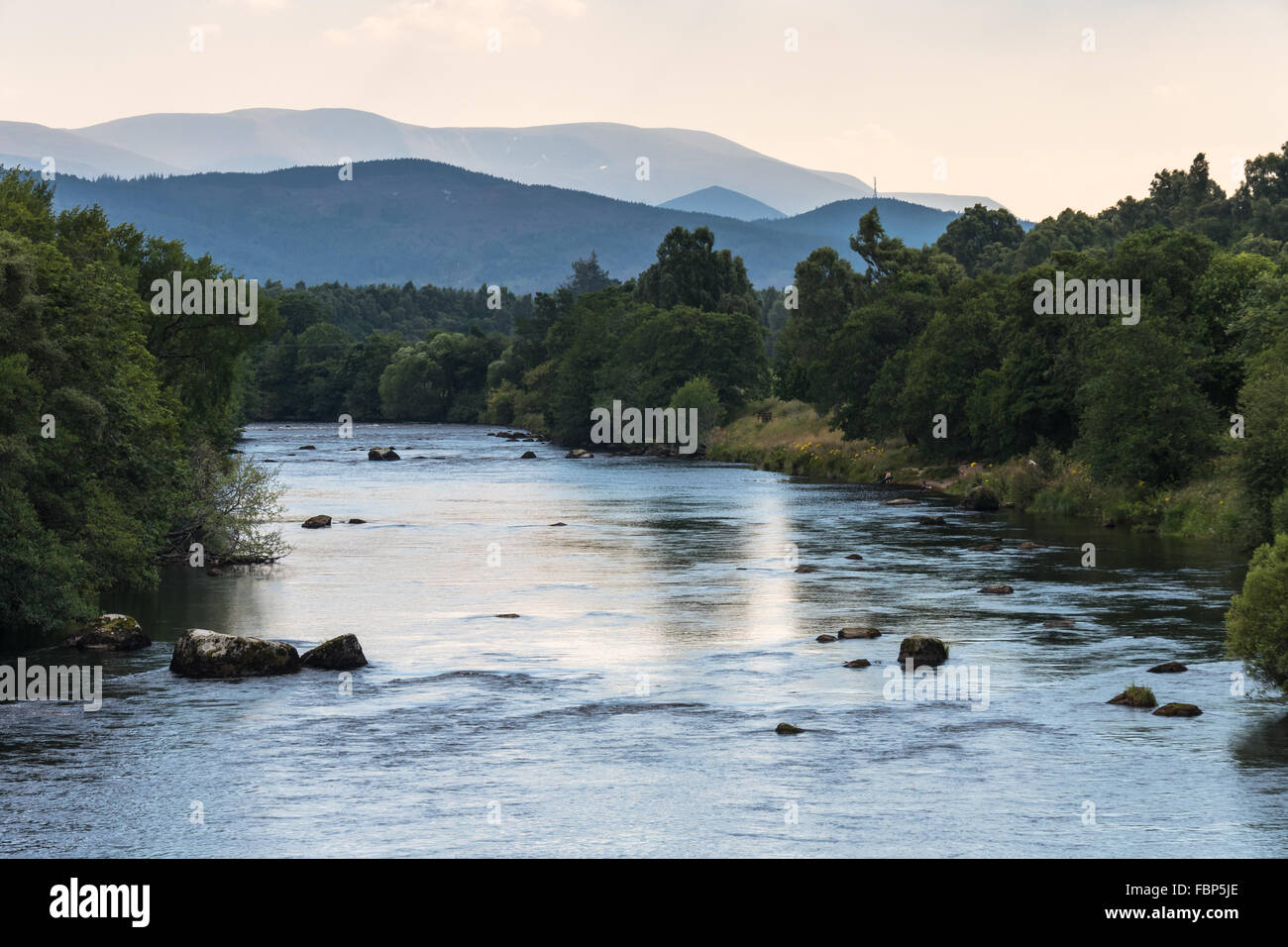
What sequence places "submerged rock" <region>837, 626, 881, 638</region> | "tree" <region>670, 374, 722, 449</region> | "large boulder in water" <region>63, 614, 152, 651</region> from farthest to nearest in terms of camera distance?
"tree" <region>670, 374, 722, 449</region>, "submerged rock" <region>837, 626, 881, 638</region>, "large boulder in water" <region>63, 614, 152, 651</region>

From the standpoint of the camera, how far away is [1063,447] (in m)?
88.1

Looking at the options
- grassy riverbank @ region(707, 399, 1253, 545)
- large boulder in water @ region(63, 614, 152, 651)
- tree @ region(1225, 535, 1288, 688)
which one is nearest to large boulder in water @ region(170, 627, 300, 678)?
large boulder in water @ region(63, 614, 152, 651)

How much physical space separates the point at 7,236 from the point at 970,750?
3155cm

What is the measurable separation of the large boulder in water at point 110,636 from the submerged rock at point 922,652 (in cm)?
2259

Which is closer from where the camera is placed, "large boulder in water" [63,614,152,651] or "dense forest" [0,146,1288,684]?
"large boulder in water" [63,614,152,651]

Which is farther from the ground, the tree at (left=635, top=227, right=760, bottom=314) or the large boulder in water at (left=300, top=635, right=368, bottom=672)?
the tree at (left=635, top=227, right=760, bottom=314)

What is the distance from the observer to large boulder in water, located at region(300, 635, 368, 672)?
41.2 m

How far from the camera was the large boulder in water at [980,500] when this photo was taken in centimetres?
8400

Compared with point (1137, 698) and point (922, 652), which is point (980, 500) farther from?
point (1137, 698)

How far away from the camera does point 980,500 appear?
84.0 metres

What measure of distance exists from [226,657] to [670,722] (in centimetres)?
1316

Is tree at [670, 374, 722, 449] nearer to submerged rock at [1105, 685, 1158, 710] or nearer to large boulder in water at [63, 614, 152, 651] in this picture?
large boulder in water at [63, 614, 152, 651]

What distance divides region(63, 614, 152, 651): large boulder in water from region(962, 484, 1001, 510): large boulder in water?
5209 centimetres
